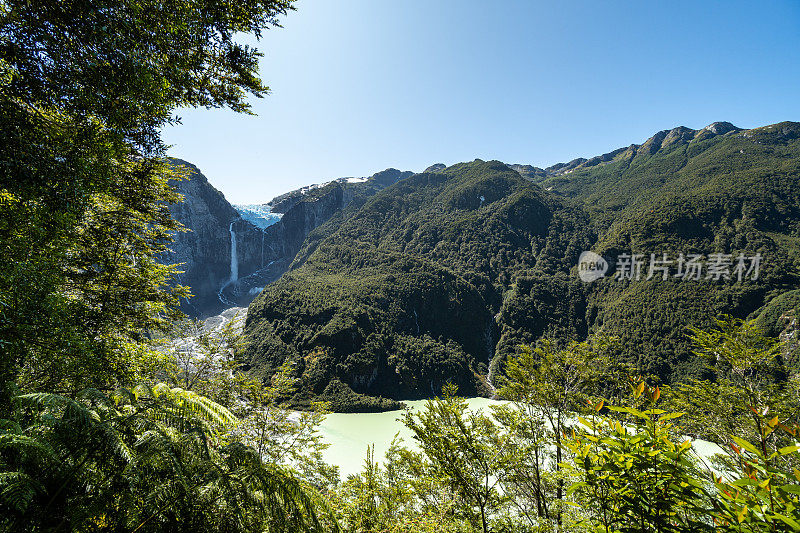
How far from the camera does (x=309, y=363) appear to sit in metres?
69.6

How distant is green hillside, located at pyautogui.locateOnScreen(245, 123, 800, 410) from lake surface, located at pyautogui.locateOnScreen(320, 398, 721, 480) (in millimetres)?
8420

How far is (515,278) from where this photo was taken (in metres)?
121

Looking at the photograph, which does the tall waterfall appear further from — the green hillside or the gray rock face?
the green hillside

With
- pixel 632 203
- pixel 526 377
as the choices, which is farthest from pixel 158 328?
pixel 632 203

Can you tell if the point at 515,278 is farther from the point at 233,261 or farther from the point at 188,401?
the point at 233,261

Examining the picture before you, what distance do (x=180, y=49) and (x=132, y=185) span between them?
3.63 meters

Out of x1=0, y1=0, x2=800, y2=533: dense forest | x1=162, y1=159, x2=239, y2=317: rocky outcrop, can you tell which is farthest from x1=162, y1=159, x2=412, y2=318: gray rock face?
x1=0, y1=0, x2=800, y2=533: dense forest

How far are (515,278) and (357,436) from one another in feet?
304

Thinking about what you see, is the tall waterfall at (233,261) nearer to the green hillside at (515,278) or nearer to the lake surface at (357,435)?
the green hillside at (515,278)

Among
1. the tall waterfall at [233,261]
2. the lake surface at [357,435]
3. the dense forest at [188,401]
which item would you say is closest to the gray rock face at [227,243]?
the tall waterfall at [233,261]

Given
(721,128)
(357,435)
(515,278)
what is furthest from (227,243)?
(721,128)

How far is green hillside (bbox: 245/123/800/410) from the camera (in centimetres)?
7719

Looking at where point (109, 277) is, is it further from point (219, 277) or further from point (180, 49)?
point (219, 277)

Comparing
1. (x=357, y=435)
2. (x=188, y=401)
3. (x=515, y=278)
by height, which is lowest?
(x=357, y=435)
